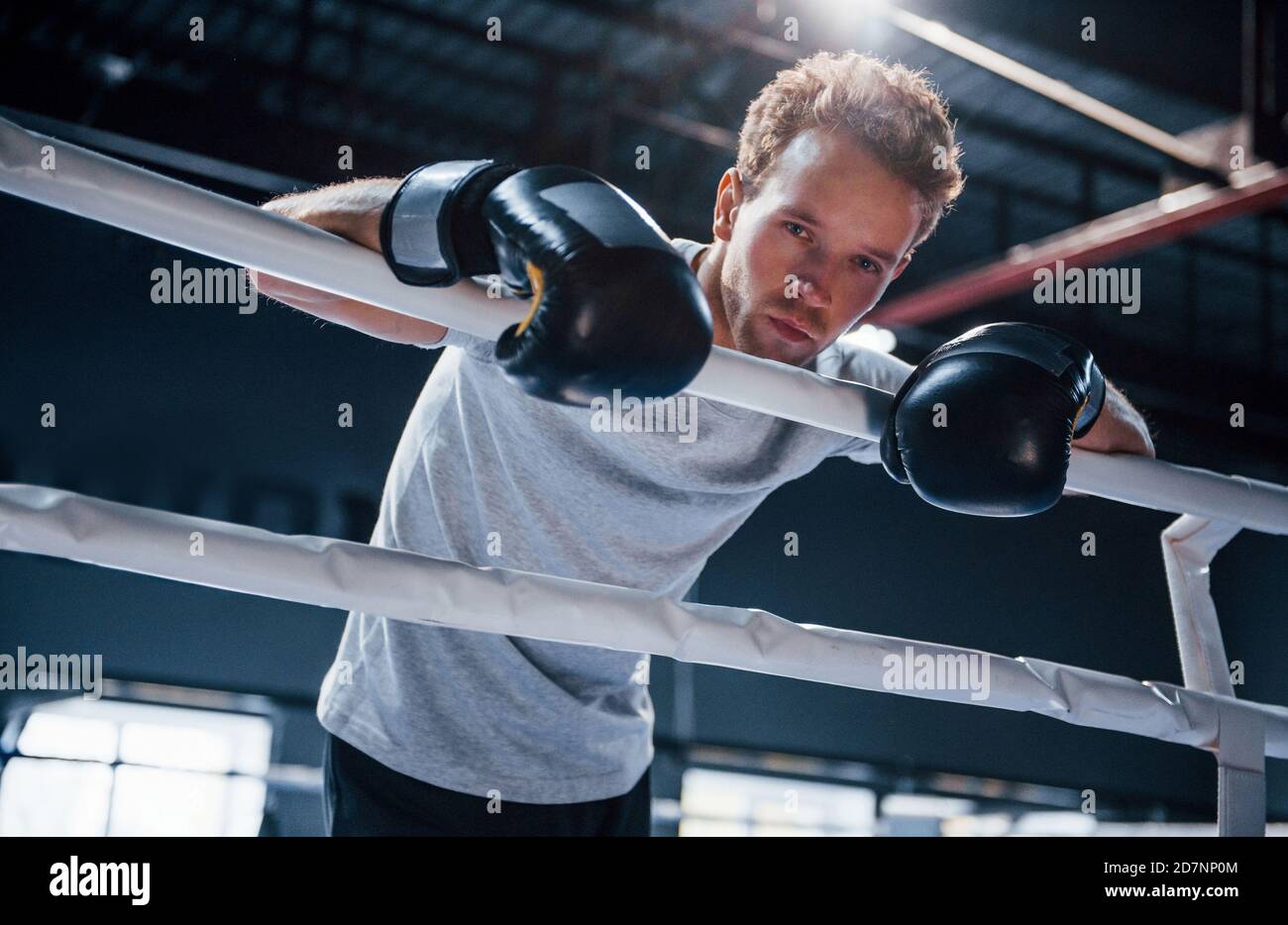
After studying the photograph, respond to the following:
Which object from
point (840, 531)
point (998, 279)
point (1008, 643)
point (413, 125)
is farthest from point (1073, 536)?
point (413, 125)

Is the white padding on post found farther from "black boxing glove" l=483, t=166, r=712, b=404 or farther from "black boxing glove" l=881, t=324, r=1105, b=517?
"black boxing glove" l=483, t=166, r=712, b=404

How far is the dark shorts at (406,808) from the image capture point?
138 centimetres

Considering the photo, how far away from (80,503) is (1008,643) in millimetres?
8309

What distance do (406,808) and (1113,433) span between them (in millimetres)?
969

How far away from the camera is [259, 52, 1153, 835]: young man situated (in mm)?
1381

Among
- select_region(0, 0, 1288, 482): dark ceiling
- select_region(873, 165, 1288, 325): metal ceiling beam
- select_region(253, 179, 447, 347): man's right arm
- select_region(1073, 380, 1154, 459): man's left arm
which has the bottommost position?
select_region(1073, 380, 1154, 459): man's left arm

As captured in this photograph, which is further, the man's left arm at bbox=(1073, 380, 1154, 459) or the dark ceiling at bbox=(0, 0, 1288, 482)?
the dark ceiling at bbox=(0, 0, 1288, 482)

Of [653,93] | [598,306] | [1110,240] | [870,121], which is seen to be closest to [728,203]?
[870,121]

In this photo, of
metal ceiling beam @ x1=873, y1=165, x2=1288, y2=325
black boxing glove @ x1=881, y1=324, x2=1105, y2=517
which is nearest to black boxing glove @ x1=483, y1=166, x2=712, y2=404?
black boxing glove @ x1=881, y1=324, x2=1105, y2=517

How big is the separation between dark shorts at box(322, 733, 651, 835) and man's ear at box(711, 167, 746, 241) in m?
0.82

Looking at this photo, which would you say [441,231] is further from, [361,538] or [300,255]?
[361,538]

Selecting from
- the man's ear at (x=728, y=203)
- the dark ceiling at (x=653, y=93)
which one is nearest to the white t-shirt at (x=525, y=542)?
the man's ear at (x=728, y=203)

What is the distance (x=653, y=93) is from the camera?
205 inches

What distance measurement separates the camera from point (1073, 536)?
881cm
